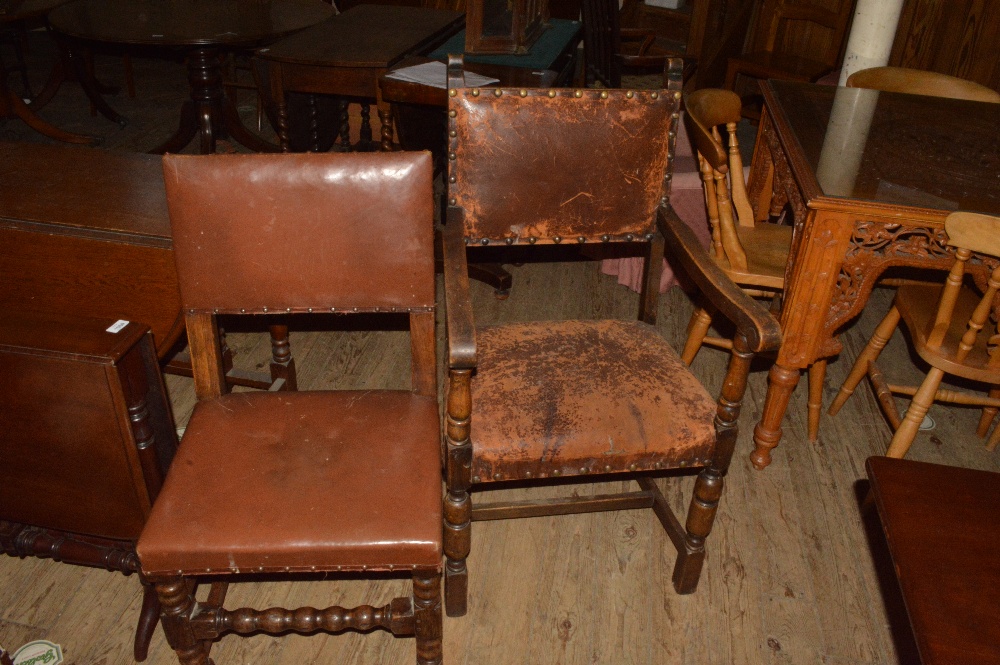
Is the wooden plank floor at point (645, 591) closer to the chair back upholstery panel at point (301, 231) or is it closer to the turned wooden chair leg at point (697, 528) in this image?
the turned wooden chair leg at point (697, 528)

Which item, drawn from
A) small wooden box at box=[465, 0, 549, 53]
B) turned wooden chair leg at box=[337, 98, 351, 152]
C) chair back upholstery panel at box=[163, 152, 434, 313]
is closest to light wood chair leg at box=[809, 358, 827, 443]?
chair back upholstery panel at box=[163, 152, 434, 313]

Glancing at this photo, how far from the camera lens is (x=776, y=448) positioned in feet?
8.18

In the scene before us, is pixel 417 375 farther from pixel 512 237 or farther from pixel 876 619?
pixel 876 619

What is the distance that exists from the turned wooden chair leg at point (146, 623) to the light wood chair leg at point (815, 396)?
6.48ft

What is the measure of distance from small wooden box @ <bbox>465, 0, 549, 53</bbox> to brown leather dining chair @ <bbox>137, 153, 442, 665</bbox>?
54.6 inches

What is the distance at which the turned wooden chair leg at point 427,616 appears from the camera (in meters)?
1.50

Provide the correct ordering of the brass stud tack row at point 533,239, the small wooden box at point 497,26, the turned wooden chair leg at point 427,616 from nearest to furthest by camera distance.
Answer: the turned wooden chair leg at point 427,616, the brass stud tack row at point 533,239, the small wooden box at point 497,26

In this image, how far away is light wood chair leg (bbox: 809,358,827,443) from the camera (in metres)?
2.45

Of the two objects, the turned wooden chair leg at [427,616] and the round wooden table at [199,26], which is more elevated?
the round wooden table at [199,26]

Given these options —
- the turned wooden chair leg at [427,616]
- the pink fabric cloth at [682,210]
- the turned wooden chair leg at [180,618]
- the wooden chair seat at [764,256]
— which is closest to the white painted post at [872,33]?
the pink fabric cloth at [682,210]

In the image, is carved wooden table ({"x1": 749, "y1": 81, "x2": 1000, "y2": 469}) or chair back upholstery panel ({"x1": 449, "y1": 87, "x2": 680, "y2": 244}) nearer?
chair back upholstery panel ({"x1": 449, "y1": 87, "x2": 680, "y2": 244})

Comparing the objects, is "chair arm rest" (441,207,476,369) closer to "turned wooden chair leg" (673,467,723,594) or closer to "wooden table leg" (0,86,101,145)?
"turned wooden chair leg" (673,467,723,594)

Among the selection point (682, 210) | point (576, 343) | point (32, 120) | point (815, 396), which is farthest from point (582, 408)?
point (32, 120)

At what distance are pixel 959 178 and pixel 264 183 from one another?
1.86 meters
